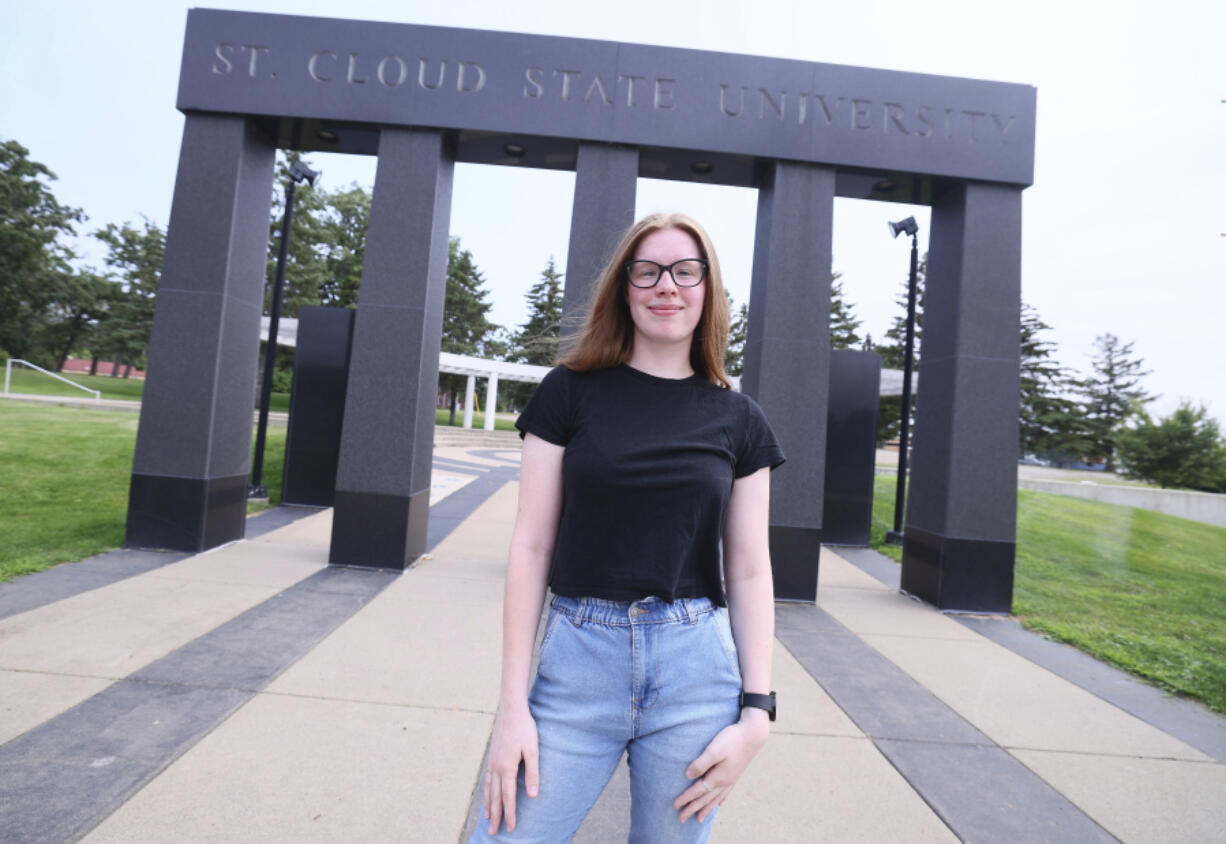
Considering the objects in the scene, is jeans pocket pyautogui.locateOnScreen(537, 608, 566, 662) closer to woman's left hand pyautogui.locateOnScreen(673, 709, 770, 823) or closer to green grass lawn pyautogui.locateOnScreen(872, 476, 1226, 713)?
woman's left hand pyautogui.locateOnScreen(673, 709, 770, 823)

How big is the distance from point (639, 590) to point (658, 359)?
54cm

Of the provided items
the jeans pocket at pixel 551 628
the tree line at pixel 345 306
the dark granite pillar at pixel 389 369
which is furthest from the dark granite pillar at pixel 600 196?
the tree line at pixel 345 306

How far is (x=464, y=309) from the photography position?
4616cm

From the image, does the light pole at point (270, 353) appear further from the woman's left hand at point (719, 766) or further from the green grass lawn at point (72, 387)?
the green grass lawn at point (72, 387)

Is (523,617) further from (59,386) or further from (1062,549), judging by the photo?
(59,386)

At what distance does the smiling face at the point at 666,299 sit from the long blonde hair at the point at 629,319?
0.07 ft

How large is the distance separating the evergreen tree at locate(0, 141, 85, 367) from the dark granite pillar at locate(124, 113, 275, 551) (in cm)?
3805

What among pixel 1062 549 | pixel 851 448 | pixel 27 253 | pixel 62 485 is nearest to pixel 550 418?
pixel 851 448

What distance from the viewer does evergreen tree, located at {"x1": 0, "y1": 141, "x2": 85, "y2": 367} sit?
34.1m

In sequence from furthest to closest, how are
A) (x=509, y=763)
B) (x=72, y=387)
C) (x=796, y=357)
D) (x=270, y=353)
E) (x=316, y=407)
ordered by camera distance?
1. (x=72, y=387)
2. (x=270, y=353)
3. (x=316, y=407)
4. (x=796, y=357)
5. (x=509, y=763)

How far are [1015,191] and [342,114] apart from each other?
268 inches

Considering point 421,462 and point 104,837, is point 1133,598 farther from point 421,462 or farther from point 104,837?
point 104,837

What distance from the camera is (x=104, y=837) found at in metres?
2.34

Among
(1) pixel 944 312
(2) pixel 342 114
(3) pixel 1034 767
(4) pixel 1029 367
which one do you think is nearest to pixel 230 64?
(2) pixel 342 114
